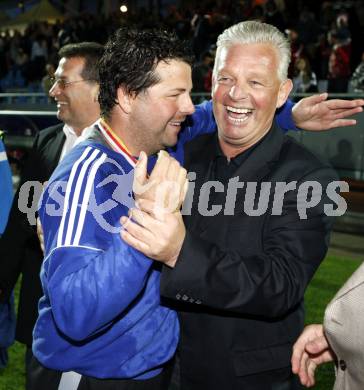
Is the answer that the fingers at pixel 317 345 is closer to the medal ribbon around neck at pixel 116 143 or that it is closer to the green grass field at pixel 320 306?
the medal ribbon around neck at pixel 116 143

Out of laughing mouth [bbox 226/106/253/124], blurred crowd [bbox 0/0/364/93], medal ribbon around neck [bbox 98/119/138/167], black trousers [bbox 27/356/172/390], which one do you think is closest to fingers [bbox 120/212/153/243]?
medal ribbon around neck [bbox 98/119/138/167]

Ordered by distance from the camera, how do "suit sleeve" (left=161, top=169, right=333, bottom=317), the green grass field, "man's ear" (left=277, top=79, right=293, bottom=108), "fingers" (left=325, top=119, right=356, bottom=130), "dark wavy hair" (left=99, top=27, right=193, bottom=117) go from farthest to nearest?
the green grass field < "fingers" (left=325, top=119, right=356, bottom=130) < "man's ear" (left=277, top=79, right=293, bottom=108) < "dark wavy hair" (left=99, top=27, right=193, bottom=117) < "suit sleeve" (left=161, top=169, right=333, bottom=317)

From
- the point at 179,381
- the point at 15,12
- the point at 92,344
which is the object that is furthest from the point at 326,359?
the point at 15,12

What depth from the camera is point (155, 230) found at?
1518 millimetres

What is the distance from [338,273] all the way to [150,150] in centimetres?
467

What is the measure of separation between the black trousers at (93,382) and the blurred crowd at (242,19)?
389 centimetres

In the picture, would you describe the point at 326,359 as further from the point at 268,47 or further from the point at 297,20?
the point at 297,20

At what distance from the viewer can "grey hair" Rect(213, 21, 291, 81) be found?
2225mm

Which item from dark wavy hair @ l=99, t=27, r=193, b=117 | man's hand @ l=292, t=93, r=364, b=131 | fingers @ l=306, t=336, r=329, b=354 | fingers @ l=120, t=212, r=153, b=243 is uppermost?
dark wavy hair @ l=99, t=27, r=193, b=117

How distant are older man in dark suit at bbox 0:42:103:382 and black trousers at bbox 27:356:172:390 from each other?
0.86m

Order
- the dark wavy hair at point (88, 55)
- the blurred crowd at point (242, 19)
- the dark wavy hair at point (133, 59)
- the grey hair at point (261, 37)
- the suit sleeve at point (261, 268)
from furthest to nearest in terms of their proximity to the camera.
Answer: the blurred crowd at point (242, 19) < the dark wavy hair at point (88, 55) < the grey hair at point (261, 37) < the dark wavy hair at point (133, 59) < the suit sleeve at point (261, 268)

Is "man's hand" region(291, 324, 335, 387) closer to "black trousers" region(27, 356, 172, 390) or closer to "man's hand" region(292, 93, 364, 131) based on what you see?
"black trousers" region(27, 356, 172, 390)

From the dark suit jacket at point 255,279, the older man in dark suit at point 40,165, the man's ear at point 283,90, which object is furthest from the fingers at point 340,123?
the older man in dark suit at point 40,165

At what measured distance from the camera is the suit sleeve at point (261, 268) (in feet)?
5.37
